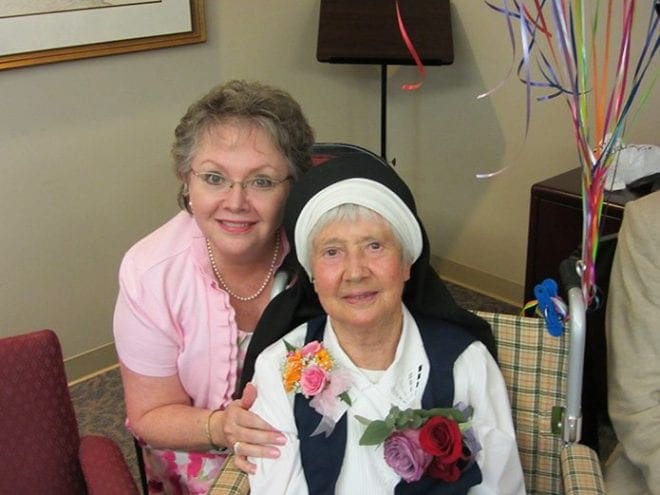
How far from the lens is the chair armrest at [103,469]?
4.39 ft

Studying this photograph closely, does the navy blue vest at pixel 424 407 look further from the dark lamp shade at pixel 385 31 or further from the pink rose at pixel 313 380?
the dark lamp shade at pixel 385 31

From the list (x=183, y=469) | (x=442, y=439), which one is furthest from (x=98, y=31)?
(x=442, y=439)

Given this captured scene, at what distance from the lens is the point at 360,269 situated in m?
1.31

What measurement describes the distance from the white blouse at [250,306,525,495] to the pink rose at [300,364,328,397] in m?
0.06

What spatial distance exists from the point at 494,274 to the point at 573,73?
232 centimetres

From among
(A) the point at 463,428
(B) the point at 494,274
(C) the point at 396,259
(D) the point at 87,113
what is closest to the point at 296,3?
(D) the point at 87,113

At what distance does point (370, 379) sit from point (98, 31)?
1.80m

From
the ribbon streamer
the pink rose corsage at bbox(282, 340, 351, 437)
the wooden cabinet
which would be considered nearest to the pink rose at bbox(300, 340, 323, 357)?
the pink rose corsage at bbox(282, 340, 351, 437)

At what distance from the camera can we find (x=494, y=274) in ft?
11.3

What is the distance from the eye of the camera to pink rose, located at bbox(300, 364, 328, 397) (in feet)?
4.34

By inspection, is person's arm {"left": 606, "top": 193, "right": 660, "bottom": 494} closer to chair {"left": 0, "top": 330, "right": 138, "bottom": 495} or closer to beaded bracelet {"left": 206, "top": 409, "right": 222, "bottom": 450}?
beaded bracelet {"left": 206, "top": 409, "right": 222, "bottom": 450}

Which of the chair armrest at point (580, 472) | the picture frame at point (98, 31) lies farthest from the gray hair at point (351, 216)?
the picture frame at point (98, 31)

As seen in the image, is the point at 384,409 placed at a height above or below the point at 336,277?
below

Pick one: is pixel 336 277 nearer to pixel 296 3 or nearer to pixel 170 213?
pixel 170 213
